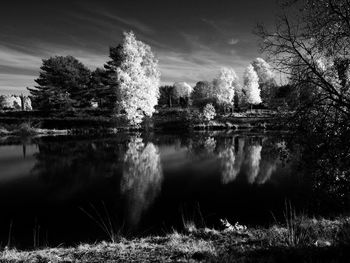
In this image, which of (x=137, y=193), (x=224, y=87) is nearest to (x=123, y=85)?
(x=137, y=193)

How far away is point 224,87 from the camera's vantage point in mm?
70812

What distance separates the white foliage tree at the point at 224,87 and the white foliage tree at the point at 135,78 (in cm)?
2687

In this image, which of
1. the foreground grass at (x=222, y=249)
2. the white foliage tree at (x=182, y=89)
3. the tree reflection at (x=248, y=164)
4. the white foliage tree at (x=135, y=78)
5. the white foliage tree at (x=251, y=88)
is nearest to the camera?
the foreground grass at (x=222, y=249)

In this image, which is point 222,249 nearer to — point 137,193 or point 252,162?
point 137,193

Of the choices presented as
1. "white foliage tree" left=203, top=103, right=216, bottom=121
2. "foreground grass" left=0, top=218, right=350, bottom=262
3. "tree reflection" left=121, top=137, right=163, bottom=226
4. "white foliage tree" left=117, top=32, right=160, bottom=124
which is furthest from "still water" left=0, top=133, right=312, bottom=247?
"white foliage tree" left=203, top=103, right=216, bottom=121

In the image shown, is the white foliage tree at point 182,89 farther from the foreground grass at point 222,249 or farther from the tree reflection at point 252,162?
the foreground grass at point 222,249

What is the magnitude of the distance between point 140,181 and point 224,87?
184ft

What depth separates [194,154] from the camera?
28656mm

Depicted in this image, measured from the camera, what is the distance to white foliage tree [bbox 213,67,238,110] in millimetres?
70375

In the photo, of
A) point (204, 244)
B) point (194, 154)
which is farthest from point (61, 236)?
point (194, 154)

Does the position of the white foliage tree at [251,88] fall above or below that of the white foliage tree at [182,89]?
below

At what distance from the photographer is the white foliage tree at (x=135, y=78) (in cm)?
4334

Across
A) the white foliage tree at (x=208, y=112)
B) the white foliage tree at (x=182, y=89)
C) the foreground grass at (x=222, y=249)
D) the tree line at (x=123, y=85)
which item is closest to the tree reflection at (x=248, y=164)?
the foreground grass at (x=222, y=249)

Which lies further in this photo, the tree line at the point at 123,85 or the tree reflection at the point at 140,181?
the tree line at the point at 123,85
